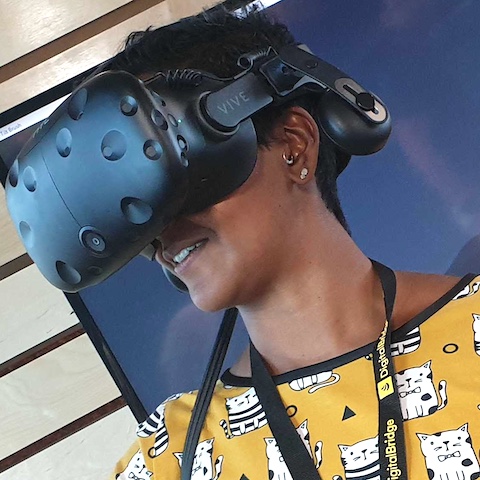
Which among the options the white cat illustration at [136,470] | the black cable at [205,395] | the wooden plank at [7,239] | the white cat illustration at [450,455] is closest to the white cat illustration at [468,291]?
the white cat illustration at [450,455]

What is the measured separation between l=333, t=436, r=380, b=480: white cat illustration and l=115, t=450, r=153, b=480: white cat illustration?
0.85 ft

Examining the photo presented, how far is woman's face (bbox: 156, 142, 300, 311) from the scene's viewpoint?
0.83 m

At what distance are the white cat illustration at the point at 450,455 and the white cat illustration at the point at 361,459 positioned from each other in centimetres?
5

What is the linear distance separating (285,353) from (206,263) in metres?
0.16

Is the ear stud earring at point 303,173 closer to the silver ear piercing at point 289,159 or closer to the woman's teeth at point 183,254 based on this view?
the silver ear piercing at point 289,159

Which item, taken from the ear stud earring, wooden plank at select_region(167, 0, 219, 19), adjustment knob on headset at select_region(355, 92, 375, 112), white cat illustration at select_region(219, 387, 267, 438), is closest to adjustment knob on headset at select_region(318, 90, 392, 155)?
adjustment knob on headset at select_region(355, 92, 375, 112)

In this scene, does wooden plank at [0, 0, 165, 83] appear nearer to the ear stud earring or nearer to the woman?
the woman

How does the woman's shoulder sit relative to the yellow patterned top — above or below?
above

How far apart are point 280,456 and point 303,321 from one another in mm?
158

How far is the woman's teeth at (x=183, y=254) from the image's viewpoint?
863 mm

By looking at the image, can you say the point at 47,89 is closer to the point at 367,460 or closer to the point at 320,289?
the point at 320,289

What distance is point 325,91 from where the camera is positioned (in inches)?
33.0

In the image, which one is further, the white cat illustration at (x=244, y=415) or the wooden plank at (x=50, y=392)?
the wooden plank at (x=50, y=392)

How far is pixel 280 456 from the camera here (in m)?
0.86
